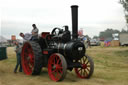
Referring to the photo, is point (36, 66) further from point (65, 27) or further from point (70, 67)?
point (65, 27)

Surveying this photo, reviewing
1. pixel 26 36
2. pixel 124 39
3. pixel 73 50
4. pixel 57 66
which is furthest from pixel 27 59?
pixel 124 39

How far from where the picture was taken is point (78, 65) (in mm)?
→ 5516

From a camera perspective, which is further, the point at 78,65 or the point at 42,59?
the point at 42,59

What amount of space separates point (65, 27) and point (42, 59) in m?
1.34

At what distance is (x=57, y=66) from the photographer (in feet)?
16.9

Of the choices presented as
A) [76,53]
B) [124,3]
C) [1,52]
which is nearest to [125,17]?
[124,3]

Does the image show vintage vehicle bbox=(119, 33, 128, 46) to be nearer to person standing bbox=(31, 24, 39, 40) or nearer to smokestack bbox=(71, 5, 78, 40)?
person standing bbox=(31, 24, 39, 40)

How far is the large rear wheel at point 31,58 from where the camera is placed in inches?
→ 226

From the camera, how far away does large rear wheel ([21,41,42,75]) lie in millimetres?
5750

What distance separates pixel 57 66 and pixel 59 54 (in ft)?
1.20

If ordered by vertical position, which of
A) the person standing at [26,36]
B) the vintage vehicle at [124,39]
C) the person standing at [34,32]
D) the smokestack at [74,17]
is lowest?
the vintage vehicle at [124,39]

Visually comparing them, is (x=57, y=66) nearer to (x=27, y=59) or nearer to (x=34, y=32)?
(x=27, y=59)

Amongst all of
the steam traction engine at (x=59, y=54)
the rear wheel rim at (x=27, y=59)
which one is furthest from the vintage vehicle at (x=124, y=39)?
the rear wheel rim at (x=27, y=59)

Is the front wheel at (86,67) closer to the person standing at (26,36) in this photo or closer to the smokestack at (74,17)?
the smokestack at (74,17)
